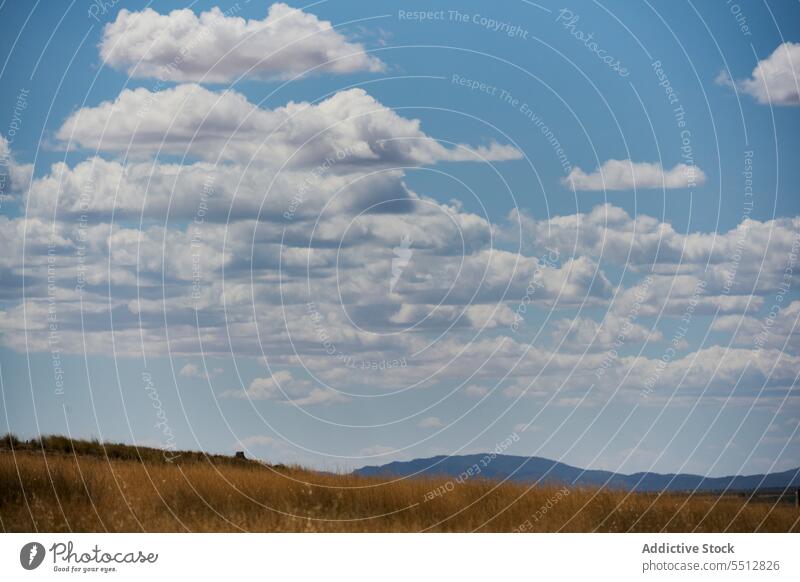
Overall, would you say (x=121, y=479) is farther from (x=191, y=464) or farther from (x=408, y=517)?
(x=408, y=517)

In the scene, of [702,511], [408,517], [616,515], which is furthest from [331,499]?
[702,511]

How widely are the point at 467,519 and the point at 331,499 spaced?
3.39 metres

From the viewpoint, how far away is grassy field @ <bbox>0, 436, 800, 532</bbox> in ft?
99.2

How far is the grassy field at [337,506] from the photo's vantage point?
99.2 feet

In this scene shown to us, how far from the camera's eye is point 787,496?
32.4m
